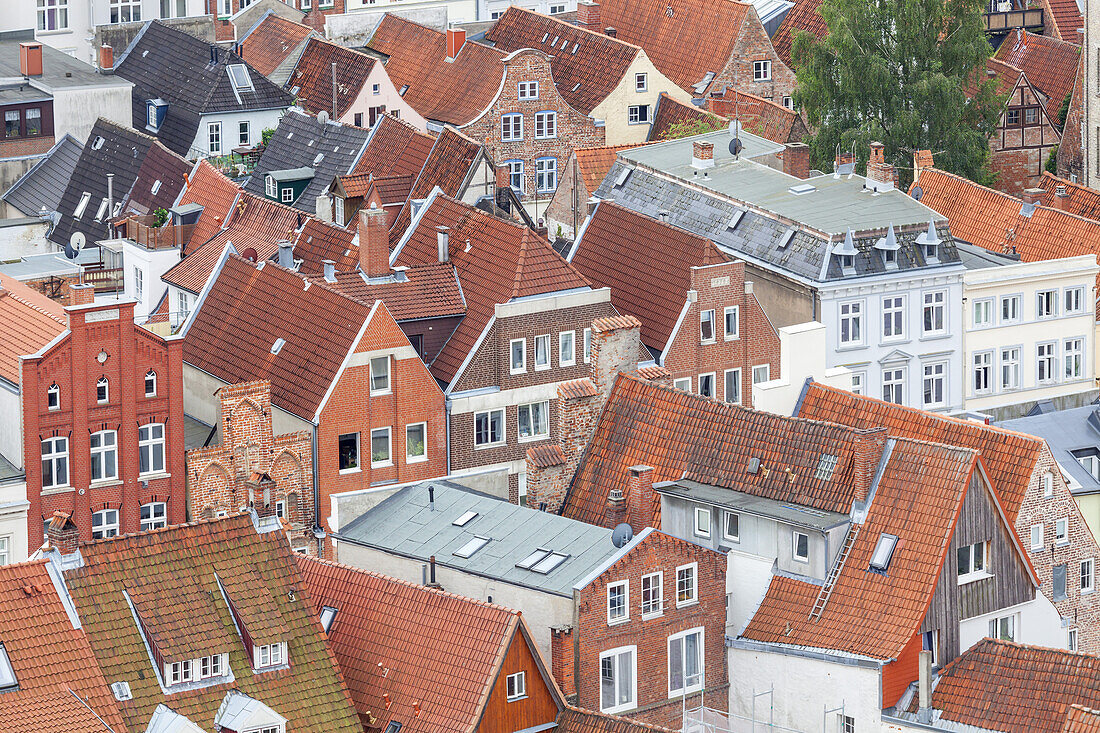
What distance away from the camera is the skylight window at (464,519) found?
301 feet

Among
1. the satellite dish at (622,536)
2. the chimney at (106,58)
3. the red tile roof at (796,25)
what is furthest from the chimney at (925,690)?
the red tile roof at (796,25)

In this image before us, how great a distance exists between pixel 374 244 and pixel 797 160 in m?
29.9

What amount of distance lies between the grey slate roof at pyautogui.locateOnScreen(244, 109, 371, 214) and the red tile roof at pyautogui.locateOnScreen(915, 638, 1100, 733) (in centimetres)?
4824

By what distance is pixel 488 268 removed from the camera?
4122 inches

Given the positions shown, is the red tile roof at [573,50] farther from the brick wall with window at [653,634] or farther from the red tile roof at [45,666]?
the red tile roof at [45,666]

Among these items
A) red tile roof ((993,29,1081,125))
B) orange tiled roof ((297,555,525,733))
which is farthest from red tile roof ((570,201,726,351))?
red tile roof ((993,29,1081,125))

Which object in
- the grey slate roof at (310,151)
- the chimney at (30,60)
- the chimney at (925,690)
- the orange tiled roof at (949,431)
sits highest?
the chimney at (30,60)

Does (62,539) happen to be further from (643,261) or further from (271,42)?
(271,42)

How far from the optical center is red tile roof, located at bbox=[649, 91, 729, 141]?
463 ft

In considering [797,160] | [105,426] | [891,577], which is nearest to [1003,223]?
[797,160]

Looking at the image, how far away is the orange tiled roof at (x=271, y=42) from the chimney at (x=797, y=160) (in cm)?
3346

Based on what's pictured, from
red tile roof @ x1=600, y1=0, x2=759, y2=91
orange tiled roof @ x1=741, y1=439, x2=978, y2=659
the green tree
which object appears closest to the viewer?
orange tiled roof @ x1=741, y1=439, x2=978, y2=659

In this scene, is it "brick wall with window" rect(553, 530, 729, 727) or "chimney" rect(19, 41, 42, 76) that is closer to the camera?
"brick wall with window" rect(553, 530, 729, 727)

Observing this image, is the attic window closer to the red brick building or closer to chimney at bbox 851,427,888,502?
chimney at bbox 851,427,888,502
